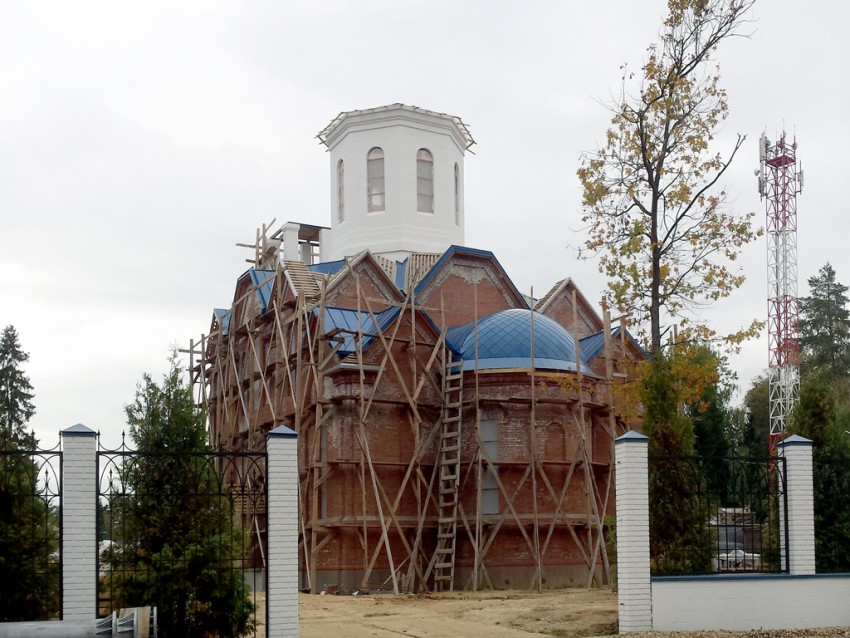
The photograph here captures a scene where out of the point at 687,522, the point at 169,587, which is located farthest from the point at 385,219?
the point at 169,587

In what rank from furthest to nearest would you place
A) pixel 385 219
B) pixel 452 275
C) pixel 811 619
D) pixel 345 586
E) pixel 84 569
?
pixel 385 219 < pixel 452 275 < pixel 345 586 < pixel 811 619 < pixel 84 569

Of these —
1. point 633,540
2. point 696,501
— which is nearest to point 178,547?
point 633,540

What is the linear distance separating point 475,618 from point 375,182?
15.1 metres

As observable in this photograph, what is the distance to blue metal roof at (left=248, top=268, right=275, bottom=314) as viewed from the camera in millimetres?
26141

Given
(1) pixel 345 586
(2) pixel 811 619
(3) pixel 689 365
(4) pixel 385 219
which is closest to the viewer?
(2) pixel 811 619

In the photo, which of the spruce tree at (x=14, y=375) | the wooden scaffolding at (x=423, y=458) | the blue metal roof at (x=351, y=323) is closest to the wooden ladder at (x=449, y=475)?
the wooden scaffolding at (x=423, y=458)

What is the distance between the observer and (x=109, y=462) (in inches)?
440

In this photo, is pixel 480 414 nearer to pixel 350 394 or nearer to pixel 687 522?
pixel 350 394

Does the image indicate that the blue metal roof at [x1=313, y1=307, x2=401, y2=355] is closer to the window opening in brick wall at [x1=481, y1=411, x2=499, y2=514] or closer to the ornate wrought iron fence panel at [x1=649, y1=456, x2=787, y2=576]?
the window opening in brick wall at [x1=481, y1=411, x2=499, y2=514]

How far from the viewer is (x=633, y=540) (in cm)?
1291

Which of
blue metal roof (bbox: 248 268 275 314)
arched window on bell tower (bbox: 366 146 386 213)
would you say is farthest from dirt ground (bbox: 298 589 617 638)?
arched window on bell tower (bbox: 366 146 386 213)

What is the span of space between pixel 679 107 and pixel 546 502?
395 inches

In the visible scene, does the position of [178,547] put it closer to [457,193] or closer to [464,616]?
[464,616]

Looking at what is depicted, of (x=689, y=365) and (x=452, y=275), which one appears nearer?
(x=689, y=365)
